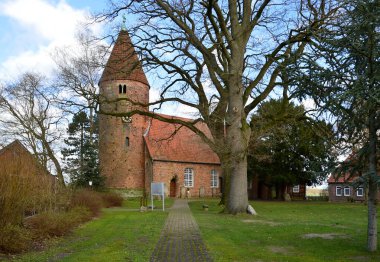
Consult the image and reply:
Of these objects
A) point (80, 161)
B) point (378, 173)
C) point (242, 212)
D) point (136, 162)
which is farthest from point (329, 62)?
point (136, 162)

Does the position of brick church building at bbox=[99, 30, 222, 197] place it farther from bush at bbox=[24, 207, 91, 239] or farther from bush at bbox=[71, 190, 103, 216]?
bush at bbox=[24, 207, 91, 239]

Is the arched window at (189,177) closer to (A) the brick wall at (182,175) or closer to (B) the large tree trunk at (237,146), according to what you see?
(A) the brick wall at (182,175)

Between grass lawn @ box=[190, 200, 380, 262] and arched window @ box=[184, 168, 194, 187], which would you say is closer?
grass lawn @ box=[190, 200, 380, 262]

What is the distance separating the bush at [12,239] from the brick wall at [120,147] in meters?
31.5

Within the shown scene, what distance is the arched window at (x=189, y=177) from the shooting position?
45.5 meters

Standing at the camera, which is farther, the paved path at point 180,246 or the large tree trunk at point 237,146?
the large tree trunk at point 237,146

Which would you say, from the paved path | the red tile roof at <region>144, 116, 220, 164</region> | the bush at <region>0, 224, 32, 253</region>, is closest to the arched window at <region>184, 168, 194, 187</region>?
the red tile roof at <region>144, 116, 220, 164</region>

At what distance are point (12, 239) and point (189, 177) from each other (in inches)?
1437

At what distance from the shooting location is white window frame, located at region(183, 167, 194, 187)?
45.4m

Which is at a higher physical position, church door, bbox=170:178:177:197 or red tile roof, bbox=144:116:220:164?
red tile roof, bbox=144:116:220:164

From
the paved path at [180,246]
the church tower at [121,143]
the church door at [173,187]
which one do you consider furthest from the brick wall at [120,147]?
the paved path at [180,246]

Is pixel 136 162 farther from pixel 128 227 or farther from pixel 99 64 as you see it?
pixel 128 227

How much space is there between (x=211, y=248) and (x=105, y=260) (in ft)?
9.15

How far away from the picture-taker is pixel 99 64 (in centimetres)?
2088
